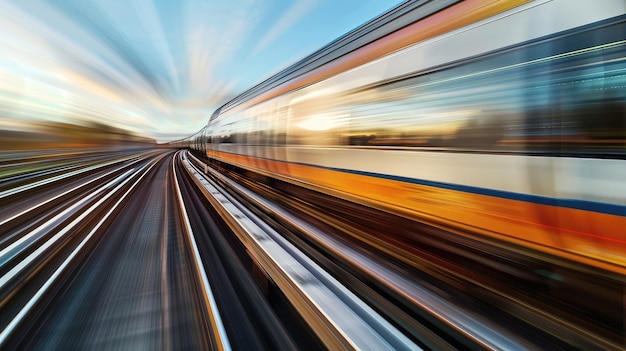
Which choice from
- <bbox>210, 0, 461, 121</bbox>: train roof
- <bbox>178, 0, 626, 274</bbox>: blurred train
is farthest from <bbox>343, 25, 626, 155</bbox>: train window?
<bbox>210, 0, 461, 121</bbox>: train roof

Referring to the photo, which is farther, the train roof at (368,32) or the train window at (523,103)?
the train roof at (368,32)

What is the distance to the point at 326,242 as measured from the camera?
4.48 m

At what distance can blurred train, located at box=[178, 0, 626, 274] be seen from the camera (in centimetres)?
204

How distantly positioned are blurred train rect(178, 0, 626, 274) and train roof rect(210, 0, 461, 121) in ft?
0.08

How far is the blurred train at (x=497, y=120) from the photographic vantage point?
6.68 feet

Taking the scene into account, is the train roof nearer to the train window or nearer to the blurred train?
the blurred train

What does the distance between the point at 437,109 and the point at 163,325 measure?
12.0 feet

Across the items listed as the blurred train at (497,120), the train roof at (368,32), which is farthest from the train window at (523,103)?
the train roof at (368,32)

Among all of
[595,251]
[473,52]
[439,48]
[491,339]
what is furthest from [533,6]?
[491,339]

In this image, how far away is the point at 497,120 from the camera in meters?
2.64

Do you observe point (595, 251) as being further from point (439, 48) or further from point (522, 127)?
point (439, 48)

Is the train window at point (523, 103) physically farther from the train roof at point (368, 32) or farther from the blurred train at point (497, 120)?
the train roof at point (368, 32)

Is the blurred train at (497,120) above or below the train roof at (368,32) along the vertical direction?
below

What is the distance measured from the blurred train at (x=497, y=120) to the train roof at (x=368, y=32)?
26mm
